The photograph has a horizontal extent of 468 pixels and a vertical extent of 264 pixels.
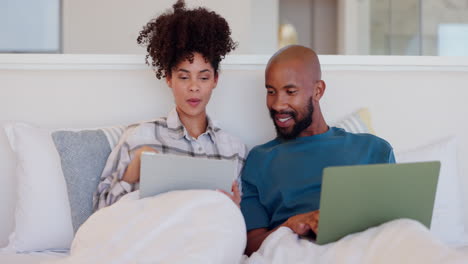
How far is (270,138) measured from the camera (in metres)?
2.08

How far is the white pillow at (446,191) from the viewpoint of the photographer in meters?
1.86

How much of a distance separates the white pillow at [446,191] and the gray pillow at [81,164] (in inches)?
38.4

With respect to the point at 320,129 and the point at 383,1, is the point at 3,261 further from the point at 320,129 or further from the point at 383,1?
the point at 383,1

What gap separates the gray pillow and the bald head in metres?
0.62

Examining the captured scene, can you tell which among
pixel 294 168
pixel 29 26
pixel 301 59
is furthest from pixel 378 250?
pixel 29 26

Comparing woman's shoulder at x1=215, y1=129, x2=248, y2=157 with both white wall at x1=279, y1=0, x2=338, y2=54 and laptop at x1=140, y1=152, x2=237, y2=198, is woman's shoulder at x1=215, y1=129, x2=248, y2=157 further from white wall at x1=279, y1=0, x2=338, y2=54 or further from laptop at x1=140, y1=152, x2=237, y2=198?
white wall at x1=279, y1=0, x2=338, y2=54

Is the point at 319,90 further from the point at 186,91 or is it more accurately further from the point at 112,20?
the point at 112,20

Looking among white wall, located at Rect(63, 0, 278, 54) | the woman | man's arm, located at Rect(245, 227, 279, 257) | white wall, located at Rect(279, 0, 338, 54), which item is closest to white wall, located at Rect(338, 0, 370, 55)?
white wall, located at Rect(279, 0, 338, 54)

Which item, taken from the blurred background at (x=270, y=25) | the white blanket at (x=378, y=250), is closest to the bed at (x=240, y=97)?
the white blanket at (x=378, y=250)

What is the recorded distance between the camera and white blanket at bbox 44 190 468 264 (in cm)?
121

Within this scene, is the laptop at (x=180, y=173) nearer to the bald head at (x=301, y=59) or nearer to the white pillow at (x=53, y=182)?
the white pillow at (x=53, y=182)

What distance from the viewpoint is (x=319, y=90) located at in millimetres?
1938

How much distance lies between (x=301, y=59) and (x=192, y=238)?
84 centimetres

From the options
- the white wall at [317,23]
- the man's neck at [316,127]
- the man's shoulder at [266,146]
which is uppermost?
the white wall at [317,23]
